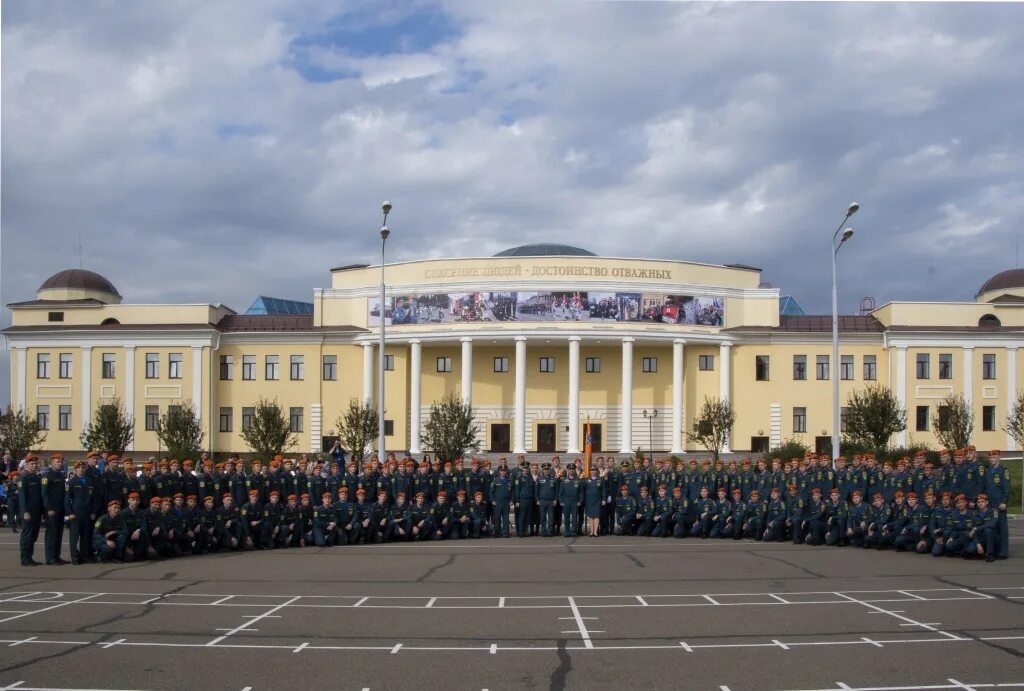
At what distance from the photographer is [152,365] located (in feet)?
201

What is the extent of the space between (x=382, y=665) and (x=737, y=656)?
355 cm

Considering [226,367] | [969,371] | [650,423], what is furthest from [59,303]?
[969,371]

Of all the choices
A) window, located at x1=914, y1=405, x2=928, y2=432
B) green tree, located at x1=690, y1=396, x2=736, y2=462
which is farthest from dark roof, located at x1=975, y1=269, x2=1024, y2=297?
green tree, located at x1=690, y1=396, x2=736, y2=462

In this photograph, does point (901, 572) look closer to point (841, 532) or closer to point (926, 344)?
point (841, 532)

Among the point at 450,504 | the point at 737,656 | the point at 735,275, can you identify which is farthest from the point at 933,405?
the point at 737,656

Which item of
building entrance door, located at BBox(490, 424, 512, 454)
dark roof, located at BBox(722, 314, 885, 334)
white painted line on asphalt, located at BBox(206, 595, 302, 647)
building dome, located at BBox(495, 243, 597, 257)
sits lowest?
white painted line on asphalt, located at BBox(206, 595, 302, 647)

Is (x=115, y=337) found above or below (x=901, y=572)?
above

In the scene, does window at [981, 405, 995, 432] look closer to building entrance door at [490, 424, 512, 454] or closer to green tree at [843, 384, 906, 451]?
green tree at [843, 384, 906, 451]

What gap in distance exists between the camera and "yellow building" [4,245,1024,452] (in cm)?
5912

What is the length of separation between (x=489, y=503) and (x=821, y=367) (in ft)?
140

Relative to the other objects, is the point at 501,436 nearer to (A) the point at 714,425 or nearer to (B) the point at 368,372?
(B) the point at 368,372

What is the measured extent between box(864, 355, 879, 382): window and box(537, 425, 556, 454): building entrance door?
1949 centimetres

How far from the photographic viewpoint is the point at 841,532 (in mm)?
20531

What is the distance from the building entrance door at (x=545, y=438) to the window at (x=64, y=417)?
28783 mm
